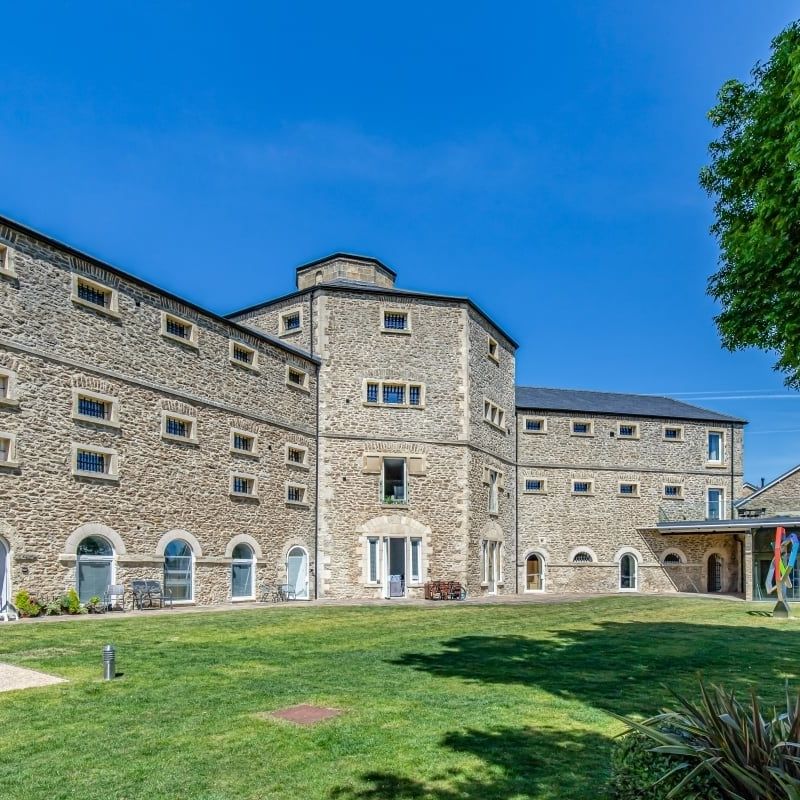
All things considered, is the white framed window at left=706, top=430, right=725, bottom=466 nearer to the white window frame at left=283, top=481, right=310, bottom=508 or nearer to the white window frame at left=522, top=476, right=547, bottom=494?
the white window frame at left=522, top=476, right=547, bottom=494

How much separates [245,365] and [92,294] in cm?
588

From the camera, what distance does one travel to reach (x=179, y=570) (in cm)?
2003

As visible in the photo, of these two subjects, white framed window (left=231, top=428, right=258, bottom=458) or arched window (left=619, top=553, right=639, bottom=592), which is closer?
white framed window (left=231, top=428, right=258, bottom=458)

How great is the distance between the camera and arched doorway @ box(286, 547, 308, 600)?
957 inches

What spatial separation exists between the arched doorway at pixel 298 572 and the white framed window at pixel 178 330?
8456 mm

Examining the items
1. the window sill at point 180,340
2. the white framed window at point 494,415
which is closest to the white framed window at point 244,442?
the window sill at point 180,340

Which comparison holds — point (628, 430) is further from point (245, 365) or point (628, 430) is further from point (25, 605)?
point (25, 605)

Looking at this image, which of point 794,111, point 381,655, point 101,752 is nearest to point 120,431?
point 381,655

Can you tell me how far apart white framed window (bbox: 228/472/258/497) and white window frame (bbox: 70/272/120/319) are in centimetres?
645

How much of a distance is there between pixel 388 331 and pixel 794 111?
66.9ft

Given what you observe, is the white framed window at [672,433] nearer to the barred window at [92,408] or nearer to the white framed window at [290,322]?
the white framed window at [290,322]

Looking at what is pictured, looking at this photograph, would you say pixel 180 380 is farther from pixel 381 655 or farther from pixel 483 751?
pixel 483 751

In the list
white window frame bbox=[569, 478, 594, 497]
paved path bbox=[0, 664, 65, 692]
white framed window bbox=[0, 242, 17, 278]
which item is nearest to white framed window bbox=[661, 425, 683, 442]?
white window frame bbox=[569, 478, 594, 497]

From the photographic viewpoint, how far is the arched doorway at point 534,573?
109 feet
